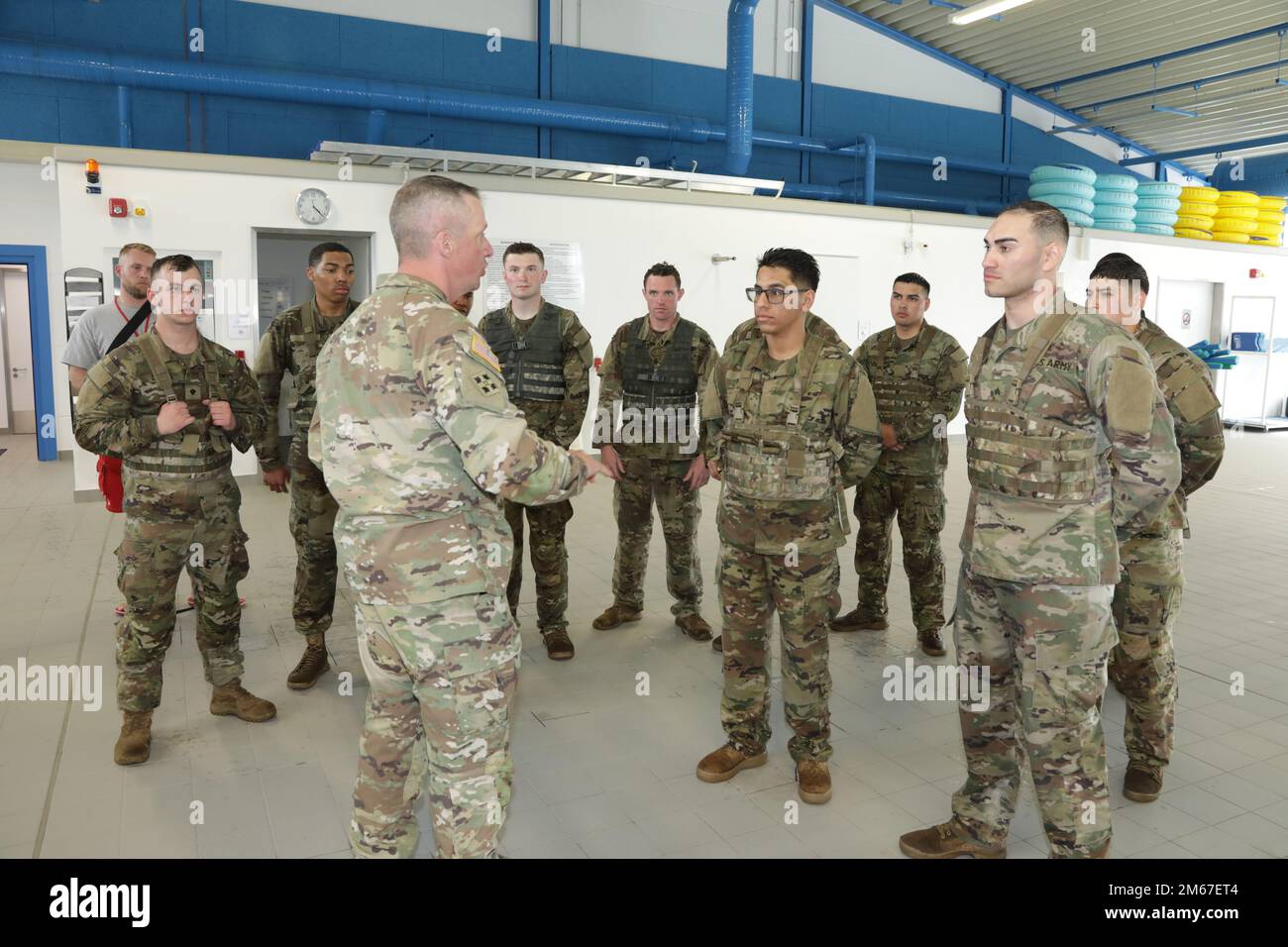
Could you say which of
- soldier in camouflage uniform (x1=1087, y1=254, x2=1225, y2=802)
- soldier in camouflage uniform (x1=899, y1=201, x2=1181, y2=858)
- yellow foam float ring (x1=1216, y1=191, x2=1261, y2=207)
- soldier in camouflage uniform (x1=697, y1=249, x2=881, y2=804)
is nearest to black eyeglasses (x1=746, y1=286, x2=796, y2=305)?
soldier in camouflage uniform (x1=697, y1=249, x2=881, y2=804)

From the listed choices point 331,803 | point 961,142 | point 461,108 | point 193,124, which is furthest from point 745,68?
point 331,803

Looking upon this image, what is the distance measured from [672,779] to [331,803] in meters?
1.08

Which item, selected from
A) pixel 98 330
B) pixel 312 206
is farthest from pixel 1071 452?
pixel 312 206

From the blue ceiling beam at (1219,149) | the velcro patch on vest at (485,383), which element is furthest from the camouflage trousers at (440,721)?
the blue ceiling beam at (1219,149)

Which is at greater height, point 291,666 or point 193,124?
point 193,124

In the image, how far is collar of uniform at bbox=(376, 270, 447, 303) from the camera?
80.6 inches

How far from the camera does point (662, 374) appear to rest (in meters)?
4.37

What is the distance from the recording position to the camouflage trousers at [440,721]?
203 cm

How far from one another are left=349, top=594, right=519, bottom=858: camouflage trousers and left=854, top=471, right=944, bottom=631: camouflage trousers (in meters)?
2.64

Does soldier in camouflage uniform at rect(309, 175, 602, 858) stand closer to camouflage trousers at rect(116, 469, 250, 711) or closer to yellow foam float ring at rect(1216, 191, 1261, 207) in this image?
camouflage trousers at rect(116, 469, 250, 711)

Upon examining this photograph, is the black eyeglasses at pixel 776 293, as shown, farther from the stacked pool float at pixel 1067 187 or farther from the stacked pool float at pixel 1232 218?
the stacked pool float at pixel 1232 218

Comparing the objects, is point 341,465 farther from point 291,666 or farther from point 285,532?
point 285,532

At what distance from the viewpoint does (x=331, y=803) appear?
2838mm
